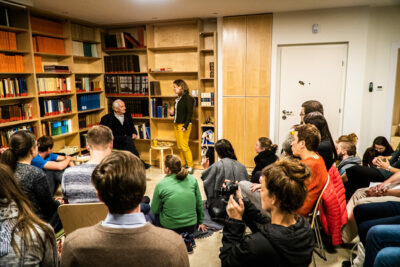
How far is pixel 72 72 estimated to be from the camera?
5180 millimetres

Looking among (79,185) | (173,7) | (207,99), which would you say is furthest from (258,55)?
(79,185)

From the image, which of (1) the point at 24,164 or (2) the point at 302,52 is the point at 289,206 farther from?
(2) the point at 302,52

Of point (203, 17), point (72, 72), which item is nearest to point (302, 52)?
point (203, 17)

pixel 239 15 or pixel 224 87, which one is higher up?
pixel 239 15

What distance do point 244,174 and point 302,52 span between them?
277 centimetres

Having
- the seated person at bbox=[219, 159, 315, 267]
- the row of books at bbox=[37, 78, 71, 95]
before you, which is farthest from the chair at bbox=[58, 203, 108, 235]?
the row of books at bbox=[37, 78, 71, 95]

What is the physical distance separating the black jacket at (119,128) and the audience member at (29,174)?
2.49 meters

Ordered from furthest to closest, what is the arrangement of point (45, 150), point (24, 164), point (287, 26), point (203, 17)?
point (203, 17), point (287, 26), point (45, 150), point (24, 164)

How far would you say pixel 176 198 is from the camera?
271 cm

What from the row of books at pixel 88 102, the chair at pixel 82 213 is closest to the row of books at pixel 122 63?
the row of books at pixel 88 102

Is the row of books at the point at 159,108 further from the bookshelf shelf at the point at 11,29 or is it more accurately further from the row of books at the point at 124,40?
the bookshelf shelf at the point at 11,29

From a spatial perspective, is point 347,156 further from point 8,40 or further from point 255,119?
point 8,40

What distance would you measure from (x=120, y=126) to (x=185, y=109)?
116cm

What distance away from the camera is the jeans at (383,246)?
1755 mm
